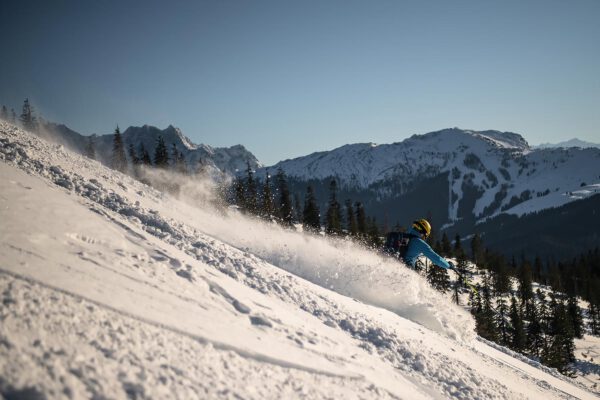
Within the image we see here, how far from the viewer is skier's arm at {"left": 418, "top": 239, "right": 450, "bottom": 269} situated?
11320 mm

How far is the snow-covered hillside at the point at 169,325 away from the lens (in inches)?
138

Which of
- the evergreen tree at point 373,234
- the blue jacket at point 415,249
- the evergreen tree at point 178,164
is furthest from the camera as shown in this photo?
the evergreen tree at point 178,164

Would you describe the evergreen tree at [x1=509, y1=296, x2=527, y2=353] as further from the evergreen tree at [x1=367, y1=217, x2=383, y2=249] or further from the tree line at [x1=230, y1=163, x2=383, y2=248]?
the tree line at [x1=230, y1=163, x2=383, y2=248]

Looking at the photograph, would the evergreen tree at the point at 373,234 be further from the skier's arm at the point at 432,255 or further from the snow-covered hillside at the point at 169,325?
the snow-covered hillside at the point at 169,325

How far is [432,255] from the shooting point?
37.9 ft

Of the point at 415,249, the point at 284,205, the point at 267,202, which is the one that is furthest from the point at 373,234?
the point at 415,249

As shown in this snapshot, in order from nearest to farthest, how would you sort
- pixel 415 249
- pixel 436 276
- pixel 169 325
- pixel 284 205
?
pixel 169 325
pixel 415 249
pixel 436 276
pixel 284 205

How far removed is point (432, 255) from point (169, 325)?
9229mm

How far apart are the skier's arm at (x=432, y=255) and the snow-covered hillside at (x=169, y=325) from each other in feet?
6.36

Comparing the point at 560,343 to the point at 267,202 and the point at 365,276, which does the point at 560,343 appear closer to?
the point at 267,202

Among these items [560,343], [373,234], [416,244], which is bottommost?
[560,343]

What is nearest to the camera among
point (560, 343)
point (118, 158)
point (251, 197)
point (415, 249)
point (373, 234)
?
point (415, 249)

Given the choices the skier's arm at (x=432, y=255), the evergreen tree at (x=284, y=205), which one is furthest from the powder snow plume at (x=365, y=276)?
the evergreen tree at (x=284, y=205)

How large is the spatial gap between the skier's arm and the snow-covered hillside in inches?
76.3
